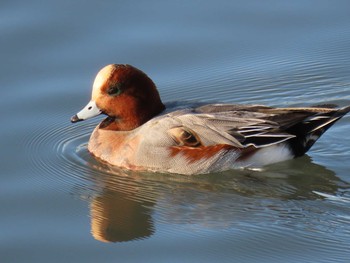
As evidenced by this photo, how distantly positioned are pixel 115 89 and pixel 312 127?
200cm

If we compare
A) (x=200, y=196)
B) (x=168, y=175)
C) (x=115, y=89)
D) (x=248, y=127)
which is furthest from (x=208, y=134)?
(x=115, y=89)

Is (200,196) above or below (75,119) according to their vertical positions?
below

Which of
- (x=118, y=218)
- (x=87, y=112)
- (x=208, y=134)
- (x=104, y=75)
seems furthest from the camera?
(x=87, y=112)

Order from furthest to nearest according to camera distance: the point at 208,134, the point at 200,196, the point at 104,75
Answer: the point at 104,75 → the point at 208,134 → the point at 200,196

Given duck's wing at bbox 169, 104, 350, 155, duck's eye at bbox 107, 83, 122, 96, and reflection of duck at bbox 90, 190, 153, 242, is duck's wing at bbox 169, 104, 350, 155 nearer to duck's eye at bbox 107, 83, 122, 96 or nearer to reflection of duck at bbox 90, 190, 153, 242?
duck's eye at bbox 107, 83, 122, 96

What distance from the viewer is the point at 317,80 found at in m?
11.9

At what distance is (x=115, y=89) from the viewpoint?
1073 cm

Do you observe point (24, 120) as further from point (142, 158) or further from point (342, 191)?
point (342, 191)

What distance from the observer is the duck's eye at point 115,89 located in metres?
10.7

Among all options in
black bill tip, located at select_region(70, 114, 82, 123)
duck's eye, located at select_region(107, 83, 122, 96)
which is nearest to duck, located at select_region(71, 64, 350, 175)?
duck's eye, located at select_region(107, 83, 122, 96)

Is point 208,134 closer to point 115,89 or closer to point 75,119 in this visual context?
point 115,89

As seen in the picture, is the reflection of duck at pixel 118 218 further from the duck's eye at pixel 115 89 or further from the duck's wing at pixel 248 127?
the duck's eye at pixel 115 89

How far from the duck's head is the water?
0.53 meters

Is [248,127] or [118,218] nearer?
[118,218]
